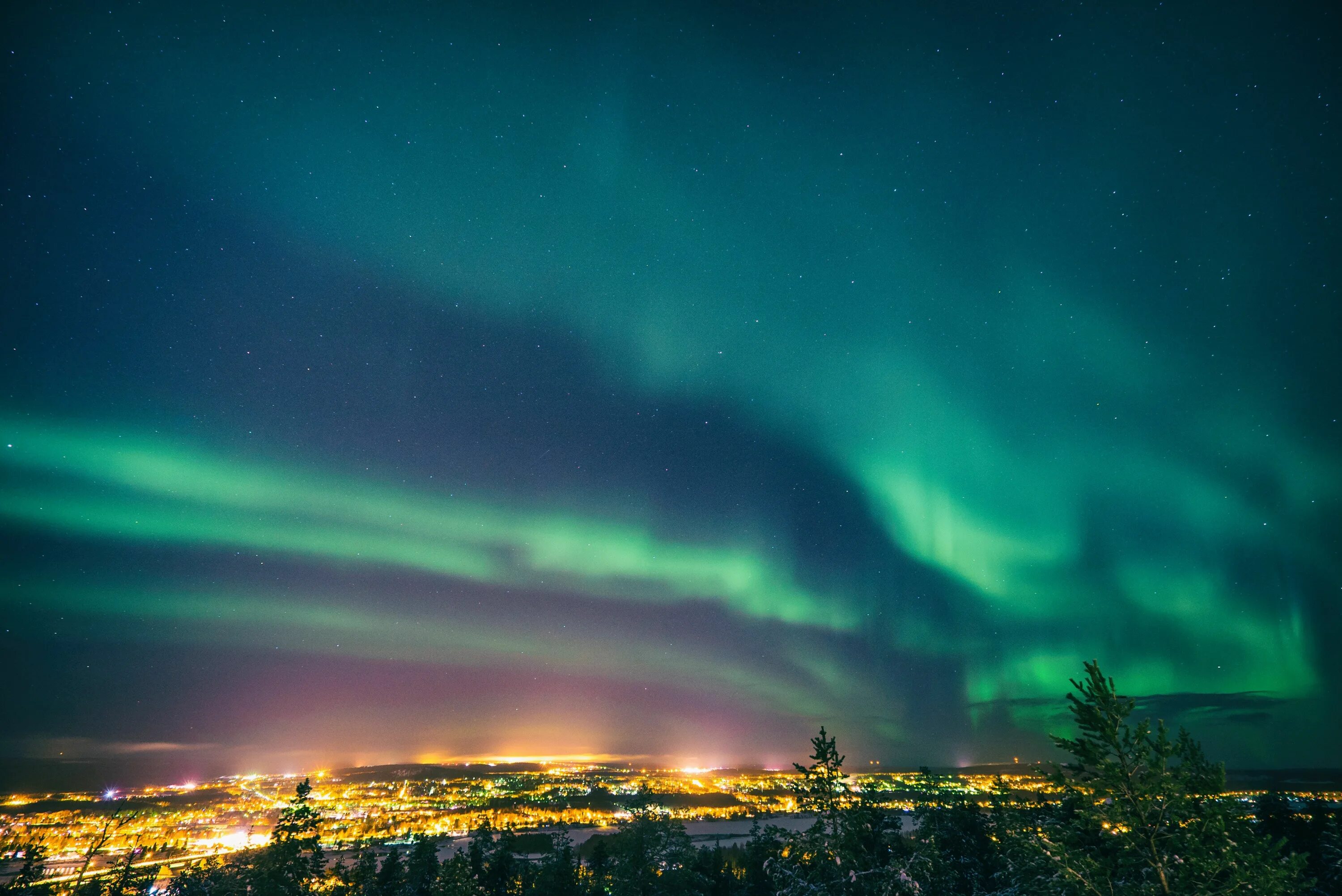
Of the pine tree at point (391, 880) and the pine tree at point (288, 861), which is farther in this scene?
the pine tree at point (391, 880)

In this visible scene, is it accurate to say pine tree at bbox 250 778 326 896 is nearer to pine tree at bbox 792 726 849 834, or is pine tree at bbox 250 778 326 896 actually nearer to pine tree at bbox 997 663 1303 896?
pine tree at bbox 792 726 849 834

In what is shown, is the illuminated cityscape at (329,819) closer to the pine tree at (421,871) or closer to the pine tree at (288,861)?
the pine tree at (421,871)

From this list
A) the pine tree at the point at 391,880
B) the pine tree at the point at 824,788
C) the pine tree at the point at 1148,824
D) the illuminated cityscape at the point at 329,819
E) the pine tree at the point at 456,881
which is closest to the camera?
the pine tree at the point at 1148,824

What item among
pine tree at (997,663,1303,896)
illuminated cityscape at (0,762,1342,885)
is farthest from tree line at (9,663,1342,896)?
illuminated cityscape at (0,762,1342,885)

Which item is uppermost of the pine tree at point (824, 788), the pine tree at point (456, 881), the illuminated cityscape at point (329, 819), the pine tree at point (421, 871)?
the pine tree at point (824, 788)

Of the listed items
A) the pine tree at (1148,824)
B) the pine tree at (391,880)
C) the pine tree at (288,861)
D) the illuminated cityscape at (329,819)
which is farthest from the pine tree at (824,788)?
the illuminated cityscape at (329,819)

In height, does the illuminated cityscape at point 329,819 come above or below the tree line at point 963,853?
below

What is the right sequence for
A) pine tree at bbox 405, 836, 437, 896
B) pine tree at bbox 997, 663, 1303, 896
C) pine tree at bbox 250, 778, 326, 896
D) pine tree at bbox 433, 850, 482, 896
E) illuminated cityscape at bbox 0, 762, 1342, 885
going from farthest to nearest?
illuminated cityscape at bbox 0, 762, 1342, 885 < pine tree at bbox 405, 836, 437, 896 < pine tree at bbox 433, 850, 482, 896 < pine tree at bbox 250, 778, 326, 896 < pine tree at bbox 997, 663, 1303, 896

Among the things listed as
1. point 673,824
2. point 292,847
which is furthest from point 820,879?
point 673,824
